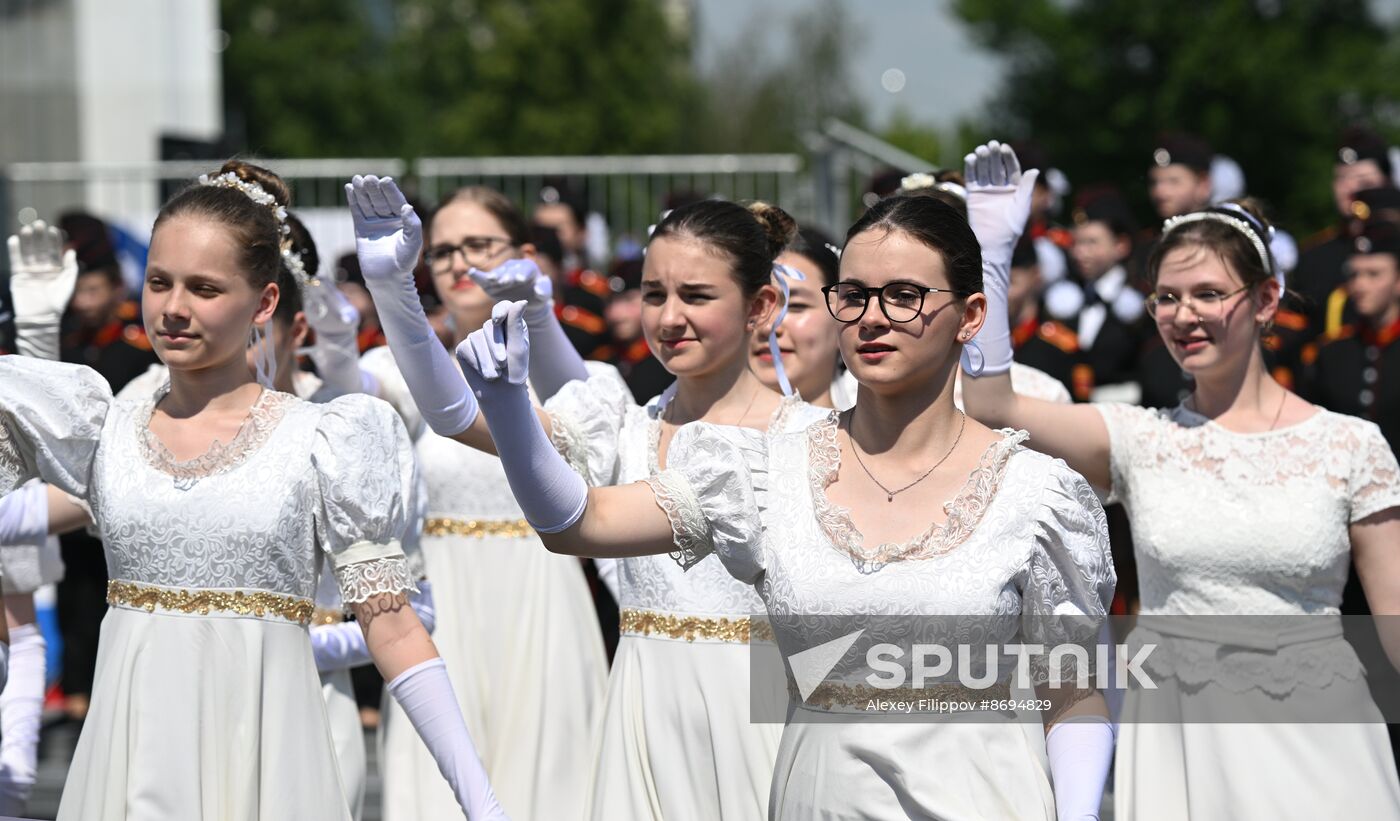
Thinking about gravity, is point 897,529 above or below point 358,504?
below

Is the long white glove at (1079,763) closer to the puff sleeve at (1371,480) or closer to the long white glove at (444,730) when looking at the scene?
the long white glove at (444,730)

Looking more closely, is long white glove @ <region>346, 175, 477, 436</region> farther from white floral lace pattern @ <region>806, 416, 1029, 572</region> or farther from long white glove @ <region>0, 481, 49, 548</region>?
long white glove @ <region>0, 481, 49, 548</region>

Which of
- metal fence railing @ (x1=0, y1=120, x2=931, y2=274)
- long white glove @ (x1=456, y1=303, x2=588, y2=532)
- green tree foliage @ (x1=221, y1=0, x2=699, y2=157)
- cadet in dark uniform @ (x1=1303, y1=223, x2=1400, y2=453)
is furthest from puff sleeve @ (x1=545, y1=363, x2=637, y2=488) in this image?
green tree foliage @ (x1=221, y1=0, x2=699, y2=157)

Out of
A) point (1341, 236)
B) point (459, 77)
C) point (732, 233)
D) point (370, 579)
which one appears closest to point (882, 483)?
point (370, 579)

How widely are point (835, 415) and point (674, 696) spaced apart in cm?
103

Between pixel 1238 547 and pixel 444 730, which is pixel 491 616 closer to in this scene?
pixel 444 730

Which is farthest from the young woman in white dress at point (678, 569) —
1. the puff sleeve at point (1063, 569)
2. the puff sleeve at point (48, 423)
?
the puff sleeve at point (1063, 569)

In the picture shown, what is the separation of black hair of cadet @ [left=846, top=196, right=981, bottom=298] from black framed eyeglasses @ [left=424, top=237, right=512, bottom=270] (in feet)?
7.14

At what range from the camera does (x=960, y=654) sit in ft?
10.1

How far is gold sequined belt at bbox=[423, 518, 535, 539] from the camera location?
5449 mm

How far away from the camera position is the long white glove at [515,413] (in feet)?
9.43

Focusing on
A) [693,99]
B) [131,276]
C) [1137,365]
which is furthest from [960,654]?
[693,99]

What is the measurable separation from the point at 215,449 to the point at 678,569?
1.14 m

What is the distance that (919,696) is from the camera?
3088 millimetres
